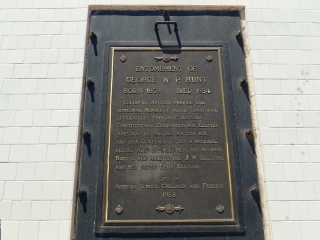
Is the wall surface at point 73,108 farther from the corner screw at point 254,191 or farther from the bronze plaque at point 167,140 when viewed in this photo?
the bronze plaque at point 167,140

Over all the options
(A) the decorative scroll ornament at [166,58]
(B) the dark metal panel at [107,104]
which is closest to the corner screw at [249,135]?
(B) the dark metal panel at [107,104]

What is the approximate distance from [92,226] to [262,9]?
356 centimetres

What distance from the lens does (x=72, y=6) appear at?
15.9ft

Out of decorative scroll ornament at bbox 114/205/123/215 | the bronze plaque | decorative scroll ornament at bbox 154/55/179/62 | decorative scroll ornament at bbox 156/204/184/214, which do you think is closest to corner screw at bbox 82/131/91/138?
the bronze plaque

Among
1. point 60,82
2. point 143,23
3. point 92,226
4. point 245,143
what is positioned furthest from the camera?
point 143,23

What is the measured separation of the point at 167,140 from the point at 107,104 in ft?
2.71

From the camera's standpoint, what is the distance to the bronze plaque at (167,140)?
3654mm

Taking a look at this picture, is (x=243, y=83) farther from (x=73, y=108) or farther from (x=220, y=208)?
(x=73, y=108)

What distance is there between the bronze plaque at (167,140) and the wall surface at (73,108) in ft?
1.45

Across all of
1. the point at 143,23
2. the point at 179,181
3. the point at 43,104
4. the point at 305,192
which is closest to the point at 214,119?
the point at 179,181

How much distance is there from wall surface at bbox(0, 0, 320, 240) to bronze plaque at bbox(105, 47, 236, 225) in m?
0.44

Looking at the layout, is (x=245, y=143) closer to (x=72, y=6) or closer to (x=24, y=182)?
(x=24, y=182)

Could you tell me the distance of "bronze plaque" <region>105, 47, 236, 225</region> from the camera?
12.0 ft

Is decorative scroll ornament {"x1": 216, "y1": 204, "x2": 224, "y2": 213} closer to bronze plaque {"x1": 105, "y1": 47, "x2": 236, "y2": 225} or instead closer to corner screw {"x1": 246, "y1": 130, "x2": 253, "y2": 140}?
bronze plaque {"x1": 105, "y1": 47, "x2": 236, "y2": 225}
